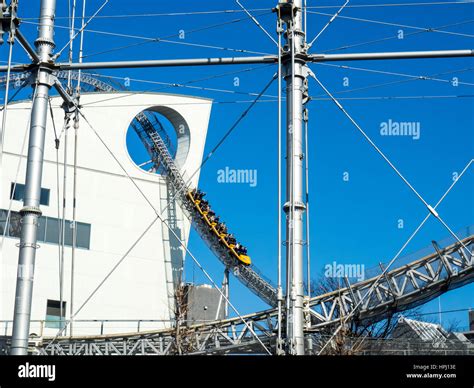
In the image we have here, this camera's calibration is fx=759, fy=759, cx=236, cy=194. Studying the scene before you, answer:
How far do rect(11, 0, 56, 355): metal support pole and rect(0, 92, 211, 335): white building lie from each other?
618 inches

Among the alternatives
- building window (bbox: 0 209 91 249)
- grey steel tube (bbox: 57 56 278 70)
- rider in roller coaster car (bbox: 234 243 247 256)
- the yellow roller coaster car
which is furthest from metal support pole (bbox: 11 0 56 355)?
rider in roller coaster car (bbox: 234 243 247 256)

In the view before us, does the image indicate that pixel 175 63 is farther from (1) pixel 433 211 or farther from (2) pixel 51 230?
(2) pixel 51 230

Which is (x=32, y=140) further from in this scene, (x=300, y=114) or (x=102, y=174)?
(x=102, y=174)

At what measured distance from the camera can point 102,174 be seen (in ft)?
117

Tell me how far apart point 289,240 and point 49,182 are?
70.7 feet

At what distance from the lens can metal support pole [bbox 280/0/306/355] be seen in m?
14.1

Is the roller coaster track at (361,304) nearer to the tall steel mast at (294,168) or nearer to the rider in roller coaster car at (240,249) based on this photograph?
the tall steel mast at (294,168)

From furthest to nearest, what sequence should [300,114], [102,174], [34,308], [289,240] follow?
[102,174], [34,308], [300,114], [289,240]

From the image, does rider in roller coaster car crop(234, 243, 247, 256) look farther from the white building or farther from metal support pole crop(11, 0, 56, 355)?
metal support pole crop(11, 0, 56, 355)

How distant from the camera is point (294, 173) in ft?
48.7

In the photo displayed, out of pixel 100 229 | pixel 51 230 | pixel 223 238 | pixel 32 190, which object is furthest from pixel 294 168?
pixel 223 238

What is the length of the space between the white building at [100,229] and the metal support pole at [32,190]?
51.5 feet
